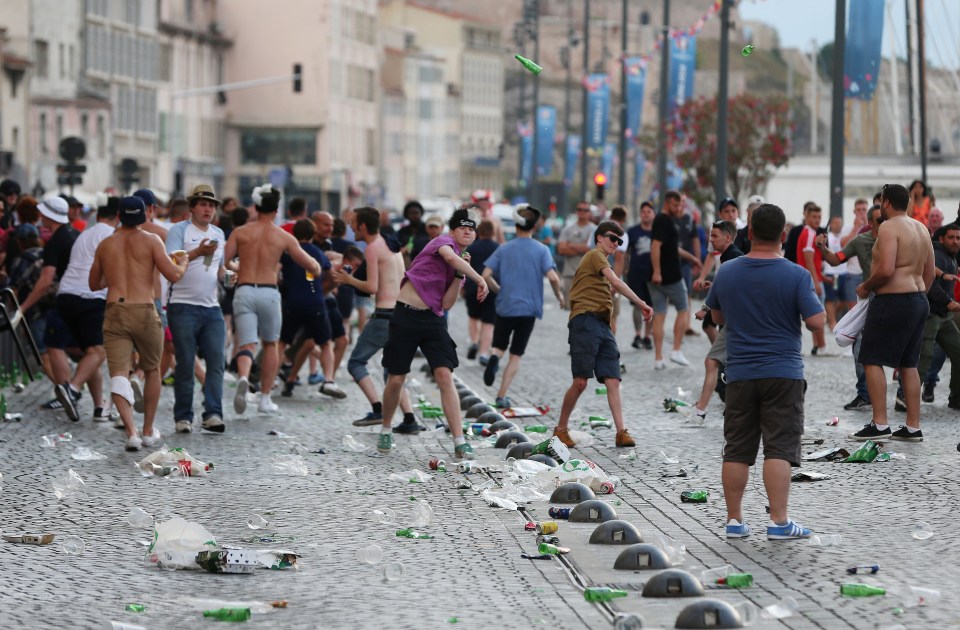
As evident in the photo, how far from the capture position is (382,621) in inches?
318

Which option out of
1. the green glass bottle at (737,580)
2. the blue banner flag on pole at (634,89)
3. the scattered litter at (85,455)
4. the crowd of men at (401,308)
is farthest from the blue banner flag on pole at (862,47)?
the blue banner flag on pole at (634,89)

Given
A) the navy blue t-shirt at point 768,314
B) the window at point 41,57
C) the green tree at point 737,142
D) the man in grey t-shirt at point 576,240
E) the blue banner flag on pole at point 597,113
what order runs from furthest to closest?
the window at point 41,57
the blue banner flag on pole at point 597,113
the green tree at point 737,142
the man in grey t-shirt at point 576,240
the navy blue t-shirt at point 768,314

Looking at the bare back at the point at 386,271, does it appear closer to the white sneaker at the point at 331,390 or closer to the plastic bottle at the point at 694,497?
the white sneaker at the point at 331,390

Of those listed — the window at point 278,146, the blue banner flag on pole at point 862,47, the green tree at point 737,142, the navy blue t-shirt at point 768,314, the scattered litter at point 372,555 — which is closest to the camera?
the scattered litter at point 372,555

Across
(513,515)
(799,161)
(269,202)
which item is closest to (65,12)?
(799,161)

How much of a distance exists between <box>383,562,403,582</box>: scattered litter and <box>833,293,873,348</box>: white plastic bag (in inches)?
237

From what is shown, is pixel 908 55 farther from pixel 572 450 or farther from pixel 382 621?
pixel 382 621

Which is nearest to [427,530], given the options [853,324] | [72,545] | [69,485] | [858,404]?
[72,545]

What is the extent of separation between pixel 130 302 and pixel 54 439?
1.19 metres

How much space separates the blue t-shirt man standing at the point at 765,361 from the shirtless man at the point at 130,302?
5301mm

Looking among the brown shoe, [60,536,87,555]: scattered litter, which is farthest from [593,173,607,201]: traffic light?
[60,536,87,555]: scattered litter

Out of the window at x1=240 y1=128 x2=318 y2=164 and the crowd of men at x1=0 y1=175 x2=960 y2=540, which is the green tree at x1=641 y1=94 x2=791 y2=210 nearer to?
the window at x1=240 y1=128 x2=318 y2=164

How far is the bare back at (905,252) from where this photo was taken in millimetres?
14266

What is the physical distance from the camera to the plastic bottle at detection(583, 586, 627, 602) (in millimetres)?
8438
